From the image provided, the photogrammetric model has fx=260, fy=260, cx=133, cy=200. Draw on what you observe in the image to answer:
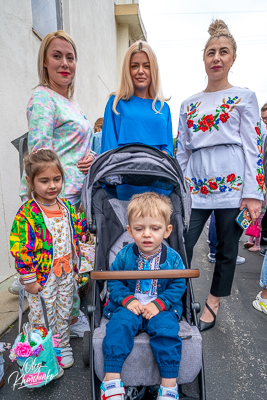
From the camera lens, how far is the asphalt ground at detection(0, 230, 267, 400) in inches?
68.8

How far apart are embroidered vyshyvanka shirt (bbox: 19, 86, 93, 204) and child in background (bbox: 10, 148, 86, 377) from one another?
15 cm

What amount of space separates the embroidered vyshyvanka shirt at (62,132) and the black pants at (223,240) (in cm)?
106

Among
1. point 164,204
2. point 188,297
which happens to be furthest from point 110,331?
point 164,204

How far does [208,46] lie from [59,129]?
1.37m

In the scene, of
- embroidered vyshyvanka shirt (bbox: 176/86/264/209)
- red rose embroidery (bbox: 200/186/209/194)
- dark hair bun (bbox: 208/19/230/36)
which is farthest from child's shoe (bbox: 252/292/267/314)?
dark hair bun (bbox: 208/19/230/36)

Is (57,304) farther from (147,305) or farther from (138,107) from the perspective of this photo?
(138,107)

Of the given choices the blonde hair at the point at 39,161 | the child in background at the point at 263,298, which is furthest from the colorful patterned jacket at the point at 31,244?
the child in background at the point at 263,298

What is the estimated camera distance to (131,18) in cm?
1084

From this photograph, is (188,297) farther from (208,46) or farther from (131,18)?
(131,18)

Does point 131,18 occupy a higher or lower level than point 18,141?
higher

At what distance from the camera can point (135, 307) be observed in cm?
145

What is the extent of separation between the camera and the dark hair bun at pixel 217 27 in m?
2.10

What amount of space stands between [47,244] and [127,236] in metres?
0.60

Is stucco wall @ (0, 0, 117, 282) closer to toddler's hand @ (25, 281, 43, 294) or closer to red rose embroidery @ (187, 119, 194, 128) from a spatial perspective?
toddler's hand @ (25, 281, 43, 294)
